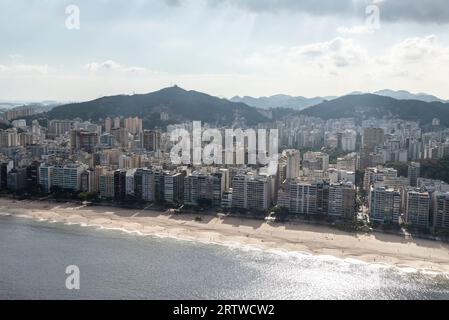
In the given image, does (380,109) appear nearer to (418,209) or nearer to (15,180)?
(418,209)

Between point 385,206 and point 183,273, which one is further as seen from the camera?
point 385,206

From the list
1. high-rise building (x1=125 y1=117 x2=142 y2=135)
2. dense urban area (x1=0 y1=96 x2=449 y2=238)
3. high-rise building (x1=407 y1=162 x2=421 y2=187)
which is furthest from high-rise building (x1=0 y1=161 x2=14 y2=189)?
high-rise building (x1=407 y1=162 x2=421 y2=187)

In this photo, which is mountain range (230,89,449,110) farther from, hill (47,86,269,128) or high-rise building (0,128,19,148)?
high-rise building (0,128,19,148)

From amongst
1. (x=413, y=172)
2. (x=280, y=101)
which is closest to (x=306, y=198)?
(x=413, y=172)

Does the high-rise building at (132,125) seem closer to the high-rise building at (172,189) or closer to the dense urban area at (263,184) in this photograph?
the dense urban area at (263,184)

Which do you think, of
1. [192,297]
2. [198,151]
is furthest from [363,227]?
[198,151]
